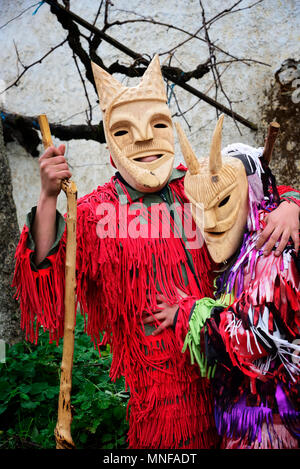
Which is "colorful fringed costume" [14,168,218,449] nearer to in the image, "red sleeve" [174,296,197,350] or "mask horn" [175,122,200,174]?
"red sleeve" [174,296,197,350]

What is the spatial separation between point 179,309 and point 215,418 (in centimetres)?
41

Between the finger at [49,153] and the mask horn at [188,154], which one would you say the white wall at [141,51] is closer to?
the mask horn at [188,154]

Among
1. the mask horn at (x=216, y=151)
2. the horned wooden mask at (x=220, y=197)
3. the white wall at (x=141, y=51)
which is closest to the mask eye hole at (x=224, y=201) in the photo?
the horned wooden mask at (x=220, y=197)

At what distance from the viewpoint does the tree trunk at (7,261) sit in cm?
298

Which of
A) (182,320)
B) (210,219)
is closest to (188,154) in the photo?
(210,219)

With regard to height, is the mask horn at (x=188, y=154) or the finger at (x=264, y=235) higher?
the mask horn at (x=188, y=154)

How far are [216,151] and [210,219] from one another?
234 mm

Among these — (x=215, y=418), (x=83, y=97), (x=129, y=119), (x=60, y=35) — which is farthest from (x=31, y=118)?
(x=215, y=418)

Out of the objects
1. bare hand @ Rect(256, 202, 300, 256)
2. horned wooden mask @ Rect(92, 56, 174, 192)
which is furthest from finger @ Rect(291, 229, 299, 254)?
horned wooden mask @ Rect(92, 56, 174, 192)

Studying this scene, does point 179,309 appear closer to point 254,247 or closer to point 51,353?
point 254,247

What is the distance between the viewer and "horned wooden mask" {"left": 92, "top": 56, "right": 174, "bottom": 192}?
5.96 ft

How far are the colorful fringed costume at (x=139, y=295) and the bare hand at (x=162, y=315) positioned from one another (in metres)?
0.02

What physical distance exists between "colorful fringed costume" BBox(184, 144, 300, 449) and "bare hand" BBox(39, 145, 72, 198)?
2.17 feet

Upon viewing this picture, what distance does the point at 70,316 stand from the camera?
5.53 ft
